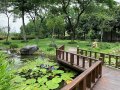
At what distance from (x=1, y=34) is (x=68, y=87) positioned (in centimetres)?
3689

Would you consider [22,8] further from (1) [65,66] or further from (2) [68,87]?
(2) [68,87]

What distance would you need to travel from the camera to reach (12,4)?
32250 mm

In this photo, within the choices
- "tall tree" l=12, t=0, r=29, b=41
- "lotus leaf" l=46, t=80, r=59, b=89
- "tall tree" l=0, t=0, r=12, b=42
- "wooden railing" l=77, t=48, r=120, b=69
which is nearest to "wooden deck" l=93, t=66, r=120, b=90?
"wooden railing" l=77, t=48, r=120, b=69

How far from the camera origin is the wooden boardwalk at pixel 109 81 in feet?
24.1

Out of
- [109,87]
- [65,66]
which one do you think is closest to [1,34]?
[65,66]

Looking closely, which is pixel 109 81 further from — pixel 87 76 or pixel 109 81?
pixel 87 76

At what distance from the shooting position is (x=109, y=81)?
323 inches

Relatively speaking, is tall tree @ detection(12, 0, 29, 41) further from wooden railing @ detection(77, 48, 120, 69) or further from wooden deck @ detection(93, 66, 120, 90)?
wooden deck @ detection(93, 66, 120, 90)

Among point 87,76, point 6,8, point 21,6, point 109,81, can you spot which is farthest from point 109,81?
point 6,8

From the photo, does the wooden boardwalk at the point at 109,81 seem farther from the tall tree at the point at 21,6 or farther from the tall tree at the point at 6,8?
the tall tree at the point at 6,8

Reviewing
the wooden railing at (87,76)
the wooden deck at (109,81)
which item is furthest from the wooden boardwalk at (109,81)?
the wooden railing at (87,76)

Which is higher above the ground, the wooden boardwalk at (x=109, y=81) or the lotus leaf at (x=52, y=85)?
the wooden boardwalk at (x=109, y=81)

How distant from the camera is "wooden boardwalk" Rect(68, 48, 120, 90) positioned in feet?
24.1

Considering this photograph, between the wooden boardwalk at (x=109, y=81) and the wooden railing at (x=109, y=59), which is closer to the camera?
the wooden boardwalk at (x=109, y=81)
